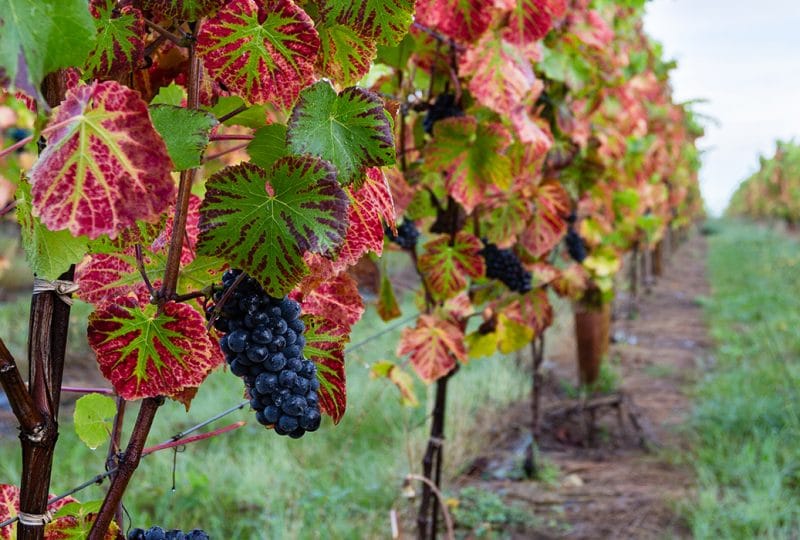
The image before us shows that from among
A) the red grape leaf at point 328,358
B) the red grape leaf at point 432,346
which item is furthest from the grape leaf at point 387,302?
the red grape leaf at point 328,358

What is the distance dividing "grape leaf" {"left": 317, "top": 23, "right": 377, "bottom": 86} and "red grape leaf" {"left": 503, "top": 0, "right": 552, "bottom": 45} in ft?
3.56

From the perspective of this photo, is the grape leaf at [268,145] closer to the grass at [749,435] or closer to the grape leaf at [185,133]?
the grape leaf at [185,133]

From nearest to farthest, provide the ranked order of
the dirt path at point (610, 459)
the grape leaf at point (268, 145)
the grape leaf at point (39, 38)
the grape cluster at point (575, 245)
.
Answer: the grape leaf at point (39, 38)
the grape leaf at point (268, 145)
the dirt path at point (610, 459)
the grape cluster at point (575, 245)

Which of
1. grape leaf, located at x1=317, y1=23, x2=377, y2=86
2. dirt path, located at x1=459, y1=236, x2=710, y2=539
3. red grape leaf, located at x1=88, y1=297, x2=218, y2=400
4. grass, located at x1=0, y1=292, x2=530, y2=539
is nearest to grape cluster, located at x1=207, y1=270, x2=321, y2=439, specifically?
red grape leaf, located at x1=88, y1=297, x2=218, y2=400

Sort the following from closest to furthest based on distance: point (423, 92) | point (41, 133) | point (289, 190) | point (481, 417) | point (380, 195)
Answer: point (41, 133), point (289, 190), point (380, 195), point (423, 92), point (481, 417)

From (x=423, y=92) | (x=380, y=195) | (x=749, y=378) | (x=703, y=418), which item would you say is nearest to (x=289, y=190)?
(x=380, y=195)

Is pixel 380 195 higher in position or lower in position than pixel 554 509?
higher

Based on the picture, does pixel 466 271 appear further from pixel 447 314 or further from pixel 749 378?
pixel 749 378

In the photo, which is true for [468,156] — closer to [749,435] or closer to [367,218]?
[367,218]

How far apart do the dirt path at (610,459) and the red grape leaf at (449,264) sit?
1.54 meters

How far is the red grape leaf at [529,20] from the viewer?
1.82 metres

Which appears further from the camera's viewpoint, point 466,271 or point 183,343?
point 466,271

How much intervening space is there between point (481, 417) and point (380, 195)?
3.88 meters

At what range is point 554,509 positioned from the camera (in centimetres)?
333
